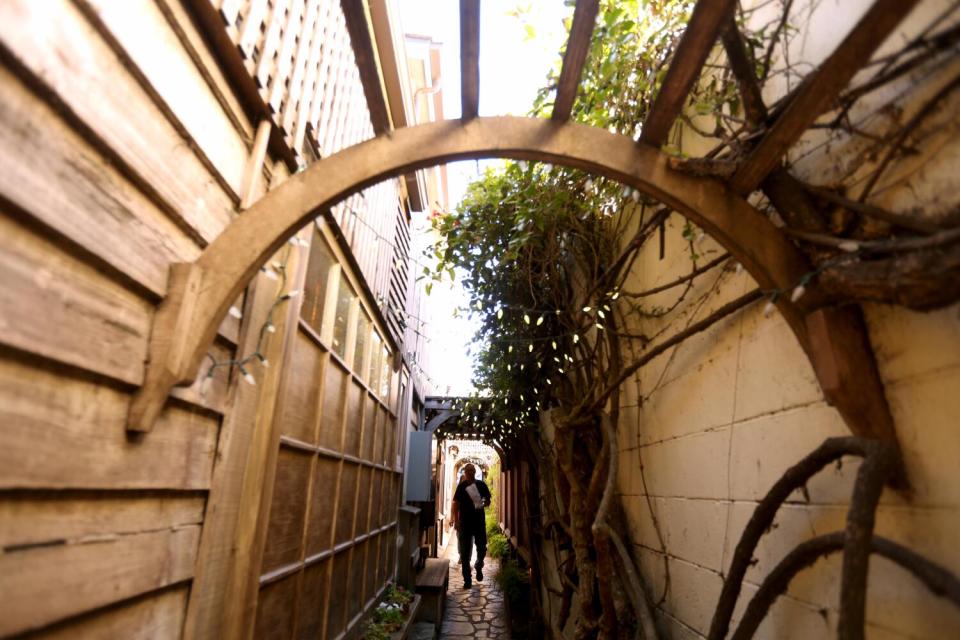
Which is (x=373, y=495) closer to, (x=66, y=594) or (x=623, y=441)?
(x=623, y=441)

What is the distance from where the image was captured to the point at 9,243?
3.14 feet

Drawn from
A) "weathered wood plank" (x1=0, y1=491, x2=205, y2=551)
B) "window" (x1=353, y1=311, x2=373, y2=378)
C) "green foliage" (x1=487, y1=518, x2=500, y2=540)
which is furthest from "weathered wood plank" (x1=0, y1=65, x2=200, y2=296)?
"green foliage" (x1=487, y1=518, x2=500, y2=540)

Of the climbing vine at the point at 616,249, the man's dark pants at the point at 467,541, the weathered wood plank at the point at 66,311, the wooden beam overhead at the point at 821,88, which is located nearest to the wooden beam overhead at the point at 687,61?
the climbing vine at the point at 616,249

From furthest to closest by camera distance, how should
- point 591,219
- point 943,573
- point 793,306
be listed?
point 591,219
point 793,306
point 943,573

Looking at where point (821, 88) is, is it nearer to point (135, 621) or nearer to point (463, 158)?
point (463, 158)

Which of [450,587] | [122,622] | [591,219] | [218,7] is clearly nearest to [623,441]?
[591,219]

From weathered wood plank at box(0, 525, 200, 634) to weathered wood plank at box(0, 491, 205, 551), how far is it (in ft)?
0.07

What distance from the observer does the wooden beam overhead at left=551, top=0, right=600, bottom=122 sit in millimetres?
1390

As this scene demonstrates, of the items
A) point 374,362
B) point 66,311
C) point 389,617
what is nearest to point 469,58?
point 66,311

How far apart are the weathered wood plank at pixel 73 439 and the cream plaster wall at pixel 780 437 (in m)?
1.95

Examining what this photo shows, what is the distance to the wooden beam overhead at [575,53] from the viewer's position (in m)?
1.39

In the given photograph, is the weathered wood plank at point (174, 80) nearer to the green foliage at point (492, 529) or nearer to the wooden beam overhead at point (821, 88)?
the wooden beam overhead at point (821, 88)

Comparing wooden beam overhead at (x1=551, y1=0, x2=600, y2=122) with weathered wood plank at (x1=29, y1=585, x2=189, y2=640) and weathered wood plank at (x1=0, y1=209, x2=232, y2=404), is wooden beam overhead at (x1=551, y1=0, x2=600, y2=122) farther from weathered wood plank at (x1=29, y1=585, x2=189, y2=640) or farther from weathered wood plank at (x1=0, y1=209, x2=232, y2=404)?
weathered wood plank at (x1=29, y1=585, x2=189, y2=640)

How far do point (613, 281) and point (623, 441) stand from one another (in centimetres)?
106
